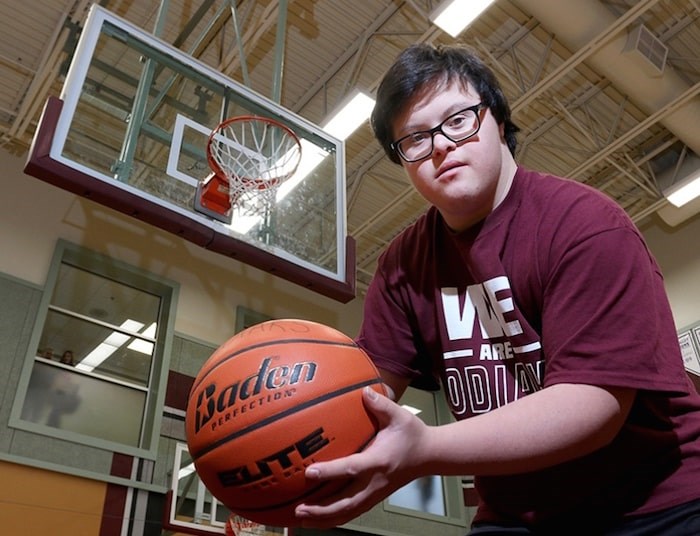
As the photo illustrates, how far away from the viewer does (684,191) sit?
7574mm

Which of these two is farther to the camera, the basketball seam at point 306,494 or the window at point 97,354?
the window at point 97,354

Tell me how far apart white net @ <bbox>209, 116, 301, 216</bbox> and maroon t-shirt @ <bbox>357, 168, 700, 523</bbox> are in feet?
8.43

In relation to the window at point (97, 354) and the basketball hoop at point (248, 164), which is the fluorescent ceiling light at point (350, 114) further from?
the window at point (97, 354)

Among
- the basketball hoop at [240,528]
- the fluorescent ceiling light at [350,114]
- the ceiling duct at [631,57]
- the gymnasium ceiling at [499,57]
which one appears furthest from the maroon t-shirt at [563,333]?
the ceiling duct at [631,57]

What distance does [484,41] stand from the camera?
6.84 metres

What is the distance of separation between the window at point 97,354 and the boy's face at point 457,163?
512cm

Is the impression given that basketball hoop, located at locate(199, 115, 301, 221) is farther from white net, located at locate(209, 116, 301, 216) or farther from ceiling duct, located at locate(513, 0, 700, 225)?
ceiling duct, located at locate(513, 0, 700, 225)

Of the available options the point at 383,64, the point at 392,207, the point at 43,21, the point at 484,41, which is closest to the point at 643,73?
the point at 484,41

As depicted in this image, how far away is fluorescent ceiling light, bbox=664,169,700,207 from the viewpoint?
24.5 feet

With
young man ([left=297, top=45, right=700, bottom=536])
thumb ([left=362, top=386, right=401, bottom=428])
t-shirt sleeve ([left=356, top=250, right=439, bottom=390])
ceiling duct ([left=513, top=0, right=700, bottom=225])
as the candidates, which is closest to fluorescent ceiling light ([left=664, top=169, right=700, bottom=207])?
ceiling duct ([left=513, top=0, right=700, bottom=225])

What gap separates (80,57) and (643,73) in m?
5.02

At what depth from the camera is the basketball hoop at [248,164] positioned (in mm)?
3951

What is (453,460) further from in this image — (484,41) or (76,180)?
(484,41)

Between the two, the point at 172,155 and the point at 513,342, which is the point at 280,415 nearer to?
the point at 513,342
